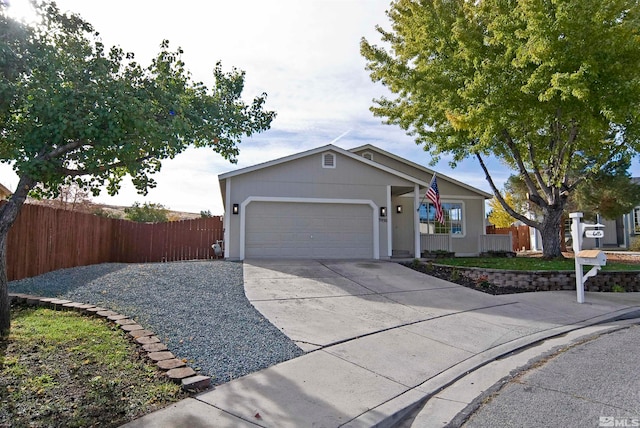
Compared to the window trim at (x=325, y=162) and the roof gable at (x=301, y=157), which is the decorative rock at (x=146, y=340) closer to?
the roof gable at (x=301, y=157)

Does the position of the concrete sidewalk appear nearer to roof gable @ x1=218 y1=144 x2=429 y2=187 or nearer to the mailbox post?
the mailbox post

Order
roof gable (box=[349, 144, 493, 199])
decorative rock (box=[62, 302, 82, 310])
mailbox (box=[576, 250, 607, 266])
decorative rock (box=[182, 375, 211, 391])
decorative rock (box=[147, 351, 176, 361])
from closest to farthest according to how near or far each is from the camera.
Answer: decorative rock (box=[182, 375, 211, 391]) → decorative rock (box=[147, 351, 176, 361]) → decorative rock (box=[62, 302, 82, 310]) → mailbox (box=[576, 250, 607, 266]) → roof gable (box=[349, 144, 493, 199])

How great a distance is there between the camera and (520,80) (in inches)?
478

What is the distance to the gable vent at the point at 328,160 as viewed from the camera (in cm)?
1416

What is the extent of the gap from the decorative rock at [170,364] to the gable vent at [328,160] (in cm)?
1050

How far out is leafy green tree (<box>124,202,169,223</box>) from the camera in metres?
26.2

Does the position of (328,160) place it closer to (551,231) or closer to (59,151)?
(551,231)

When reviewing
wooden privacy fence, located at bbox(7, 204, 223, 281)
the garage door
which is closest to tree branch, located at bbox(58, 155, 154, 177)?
wooden privacy fence, located at bbox(7, 204, 223, 281)

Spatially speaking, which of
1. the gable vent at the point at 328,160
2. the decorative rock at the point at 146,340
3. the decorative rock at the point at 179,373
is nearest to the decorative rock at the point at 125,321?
the decorative rock at the point at 146,340

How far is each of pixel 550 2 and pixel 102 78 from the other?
11354mm

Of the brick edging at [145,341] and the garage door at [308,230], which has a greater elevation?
the garage door at [308,230]

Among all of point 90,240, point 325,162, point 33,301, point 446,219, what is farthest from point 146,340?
point 446,219

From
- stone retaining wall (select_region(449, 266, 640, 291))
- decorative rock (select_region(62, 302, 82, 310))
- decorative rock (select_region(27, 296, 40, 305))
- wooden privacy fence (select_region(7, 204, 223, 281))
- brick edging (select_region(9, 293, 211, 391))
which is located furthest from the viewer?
stone retaining wall (select_region(449, 266, 640, 291))

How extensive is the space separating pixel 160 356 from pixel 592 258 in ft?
29.4
